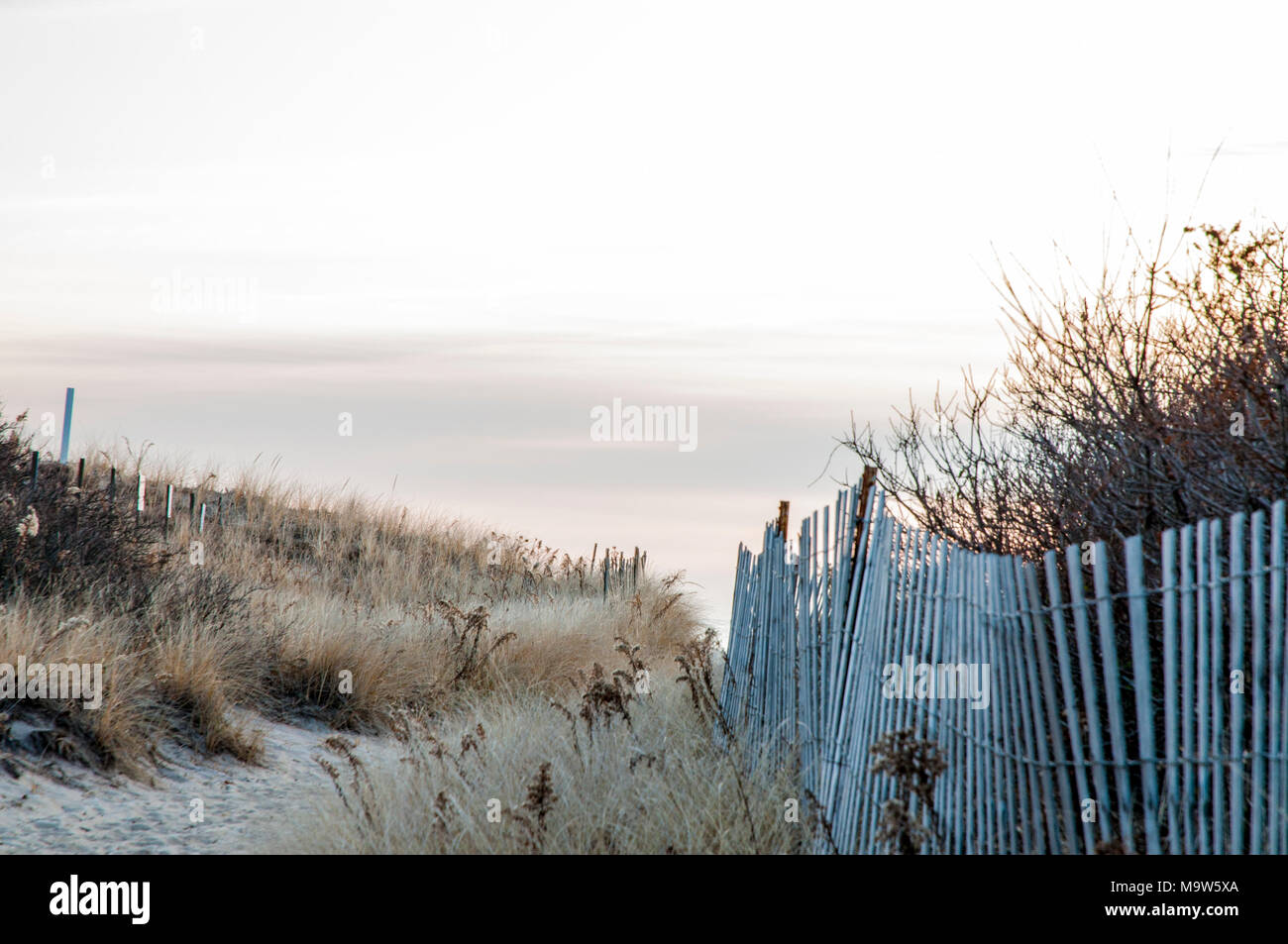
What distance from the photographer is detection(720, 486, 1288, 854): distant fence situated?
300 cm

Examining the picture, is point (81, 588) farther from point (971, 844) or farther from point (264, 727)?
point (971, 844)

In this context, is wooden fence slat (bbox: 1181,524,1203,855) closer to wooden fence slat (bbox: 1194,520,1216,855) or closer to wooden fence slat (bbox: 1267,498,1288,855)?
wooden fence slat (bbox: 1194,520,1216,855)

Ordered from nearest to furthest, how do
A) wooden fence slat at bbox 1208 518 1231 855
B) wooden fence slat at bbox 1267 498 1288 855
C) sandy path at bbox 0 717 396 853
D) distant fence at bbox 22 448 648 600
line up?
1. wooden fence slat at bbox 1267 498 1288 855
2. wooden fence slat at bbox 1208 518 1231 855
3. sandy path at bbox 0 717 396 853
4. distant fence at bbox 22 448 648 600

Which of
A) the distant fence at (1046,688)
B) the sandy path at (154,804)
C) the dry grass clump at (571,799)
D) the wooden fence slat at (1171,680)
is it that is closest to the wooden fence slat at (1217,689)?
the distant fence at (1046,688)

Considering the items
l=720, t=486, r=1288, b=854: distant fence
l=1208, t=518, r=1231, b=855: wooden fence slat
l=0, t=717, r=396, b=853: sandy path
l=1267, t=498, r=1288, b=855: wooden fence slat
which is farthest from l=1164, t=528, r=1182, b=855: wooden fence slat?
l=0, t=717, r=396, b=853: sandy path

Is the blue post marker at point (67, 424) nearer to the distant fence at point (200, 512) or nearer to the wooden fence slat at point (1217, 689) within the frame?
the distant fence at point (200, 512)

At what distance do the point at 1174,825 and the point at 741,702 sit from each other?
389 cm

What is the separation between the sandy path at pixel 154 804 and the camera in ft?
17.6

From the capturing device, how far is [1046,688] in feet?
11.1

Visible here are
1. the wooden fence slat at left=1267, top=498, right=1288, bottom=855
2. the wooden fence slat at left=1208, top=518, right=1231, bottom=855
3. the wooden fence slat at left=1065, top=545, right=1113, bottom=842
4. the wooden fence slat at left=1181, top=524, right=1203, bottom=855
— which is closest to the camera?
the wooden fence slat at left=1267, top=498, right=1288, bottom=855

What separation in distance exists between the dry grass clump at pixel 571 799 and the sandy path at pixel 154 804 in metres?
0.42

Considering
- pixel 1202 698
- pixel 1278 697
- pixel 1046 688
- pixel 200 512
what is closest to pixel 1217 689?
pixel 1202 698

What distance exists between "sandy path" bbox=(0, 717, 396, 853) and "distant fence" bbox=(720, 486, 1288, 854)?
9.49ft

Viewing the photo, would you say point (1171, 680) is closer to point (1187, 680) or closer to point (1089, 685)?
point (1187, 680)
